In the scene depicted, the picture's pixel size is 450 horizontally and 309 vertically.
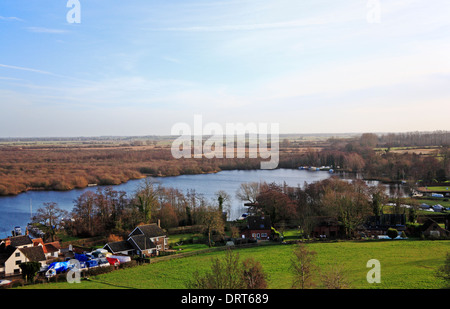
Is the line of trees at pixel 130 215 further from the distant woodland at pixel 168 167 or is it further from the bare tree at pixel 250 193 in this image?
the distant woodland at pixel 168 167

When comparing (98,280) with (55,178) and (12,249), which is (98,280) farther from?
→ (55,178)

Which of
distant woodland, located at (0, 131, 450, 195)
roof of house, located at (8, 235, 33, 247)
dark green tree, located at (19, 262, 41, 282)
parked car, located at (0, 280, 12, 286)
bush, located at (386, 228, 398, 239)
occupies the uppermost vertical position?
distant woodland, located at (0, 131, 450, 195)

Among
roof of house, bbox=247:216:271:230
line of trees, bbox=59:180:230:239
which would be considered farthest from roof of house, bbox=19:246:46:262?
roof of house, bbox=247:216:271:230

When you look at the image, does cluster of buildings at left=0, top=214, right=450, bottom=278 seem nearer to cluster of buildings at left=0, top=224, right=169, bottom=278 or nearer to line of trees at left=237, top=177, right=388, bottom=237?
cluster of buildings at left=0, top=224, right=169, bottom=278

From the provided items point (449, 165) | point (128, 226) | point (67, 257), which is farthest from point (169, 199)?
point (449, 165)

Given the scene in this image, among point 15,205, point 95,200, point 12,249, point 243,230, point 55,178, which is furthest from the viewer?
point 55,178

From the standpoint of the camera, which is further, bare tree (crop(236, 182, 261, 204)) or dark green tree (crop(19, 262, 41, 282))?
bare tree (crop(236, 182, 261, 204))
